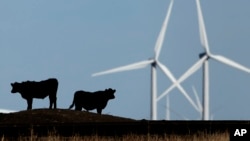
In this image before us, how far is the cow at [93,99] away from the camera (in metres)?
45.6

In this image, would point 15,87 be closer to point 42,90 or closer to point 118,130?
point 42,90

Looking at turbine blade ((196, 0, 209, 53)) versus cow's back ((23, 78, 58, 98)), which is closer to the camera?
cow's back ((23, 78, 58, 98))

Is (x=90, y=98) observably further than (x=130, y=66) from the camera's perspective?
No

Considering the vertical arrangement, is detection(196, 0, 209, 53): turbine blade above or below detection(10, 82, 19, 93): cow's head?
above

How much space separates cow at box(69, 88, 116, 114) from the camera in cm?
4562

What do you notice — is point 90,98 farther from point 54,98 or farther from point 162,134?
point 162,134

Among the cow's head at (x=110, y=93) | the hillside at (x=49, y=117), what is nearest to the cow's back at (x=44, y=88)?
the hillside at (x=49, y=117)

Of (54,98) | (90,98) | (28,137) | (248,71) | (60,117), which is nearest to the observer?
(28,137)

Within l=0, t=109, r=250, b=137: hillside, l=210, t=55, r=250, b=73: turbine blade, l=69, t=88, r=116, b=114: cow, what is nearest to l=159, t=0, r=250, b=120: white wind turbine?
l=210, t=55, r=250, b=73: turbine blade

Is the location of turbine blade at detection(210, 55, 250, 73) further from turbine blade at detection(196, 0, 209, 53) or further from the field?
the field

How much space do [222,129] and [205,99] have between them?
98.3 feet

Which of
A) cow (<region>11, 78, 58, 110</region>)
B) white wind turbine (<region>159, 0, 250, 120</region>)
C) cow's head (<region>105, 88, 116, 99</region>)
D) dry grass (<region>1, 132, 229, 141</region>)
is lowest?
dry grass (<region>1, 132, 229, 141</region>)

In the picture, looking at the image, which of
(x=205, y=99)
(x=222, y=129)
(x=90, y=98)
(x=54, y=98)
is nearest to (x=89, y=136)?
(x=222, y=129)

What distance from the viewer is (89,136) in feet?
98.9
